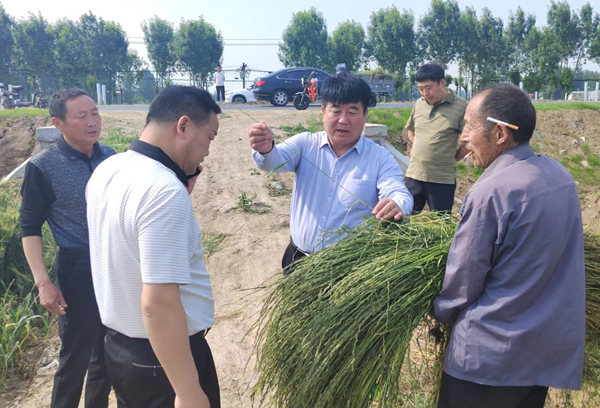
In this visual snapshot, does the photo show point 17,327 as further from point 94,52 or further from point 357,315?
point 94,52

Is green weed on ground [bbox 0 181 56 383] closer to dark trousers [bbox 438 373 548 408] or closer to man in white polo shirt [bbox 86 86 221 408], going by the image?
man in white polo shirt [bbox 86 86 221 408]

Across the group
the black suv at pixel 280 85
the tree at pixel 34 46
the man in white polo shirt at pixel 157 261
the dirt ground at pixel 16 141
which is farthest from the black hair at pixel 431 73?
the tree at pixel 34 46

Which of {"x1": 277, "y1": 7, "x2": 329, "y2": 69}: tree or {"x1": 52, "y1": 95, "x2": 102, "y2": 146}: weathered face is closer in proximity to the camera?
{"x1": 52, "y1": 95, "x2": 102, "y2": 146}: weathered face

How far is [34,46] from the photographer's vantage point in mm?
37031

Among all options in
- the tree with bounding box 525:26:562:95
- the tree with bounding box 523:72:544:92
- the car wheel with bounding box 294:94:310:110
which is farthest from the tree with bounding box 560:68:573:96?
the car wheel with bounding box 294:94:310:110

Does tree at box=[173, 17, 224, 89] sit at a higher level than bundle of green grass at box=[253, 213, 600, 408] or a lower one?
higher

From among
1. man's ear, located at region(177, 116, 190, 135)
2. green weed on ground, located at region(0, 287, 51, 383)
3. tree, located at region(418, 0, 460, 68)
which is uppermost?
tree, located at region(418, 0, 460, 68)

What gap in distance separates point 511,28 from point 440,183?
4328cm

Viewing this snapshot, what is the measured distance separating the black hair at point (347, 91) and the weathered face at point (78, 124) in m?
1.35

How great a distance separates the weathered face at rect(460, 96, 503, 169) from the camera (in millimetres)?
1538

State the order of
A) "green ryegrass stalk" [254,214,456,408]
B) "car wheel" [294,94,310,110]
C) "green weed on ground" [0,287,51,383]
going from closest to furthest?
"green ryegrass stalk" [254,214,456,408]
"green weed on ground" [0,287,51,383]
"car wheel" [294,94,310,110]

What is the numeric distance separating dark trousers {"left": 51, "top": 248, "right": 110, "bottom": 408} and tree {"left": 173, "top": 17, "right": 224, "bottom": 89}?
39.0 m

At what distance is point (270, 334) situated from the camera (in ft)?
6.18

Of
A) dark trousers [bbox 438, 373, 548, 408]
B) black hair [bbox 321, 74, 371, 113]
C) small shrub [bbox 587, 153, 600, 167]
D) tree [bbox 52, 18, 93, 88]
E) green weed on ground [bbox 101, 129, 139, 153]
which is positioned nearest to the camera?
dark trousers [bbox 438, 373, 548, 408]
